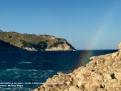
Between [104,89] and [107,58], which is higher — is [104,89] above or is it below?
below

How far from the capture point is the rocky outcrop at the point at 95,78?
667 inches

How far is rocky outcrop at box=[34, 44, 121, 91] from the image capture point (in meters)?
16.9

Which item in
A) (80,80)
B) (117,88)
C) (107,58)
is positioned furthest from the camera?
(107,58)

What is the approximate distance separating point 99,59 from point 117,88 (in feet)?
10.7

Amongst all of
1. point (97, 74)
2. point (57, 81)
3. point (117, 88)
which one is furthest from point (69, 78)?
point (117, 88)

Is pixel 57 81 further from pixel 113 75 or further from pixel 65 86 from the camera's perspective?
pixel 113 75

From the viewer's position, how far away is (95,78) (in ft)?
57.0

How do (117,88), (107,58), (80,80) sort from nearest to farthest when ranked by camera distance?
(117,88) → (80,80) → (107,58)

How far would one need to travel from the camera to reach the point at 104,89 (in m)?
16.7

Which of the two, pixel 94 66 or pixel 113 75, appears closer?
pixel 113 75

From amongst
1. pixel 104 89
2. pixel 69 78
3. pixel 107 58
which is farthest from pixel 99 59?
pixel 104 89

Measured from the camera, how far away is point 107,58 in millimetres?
19203

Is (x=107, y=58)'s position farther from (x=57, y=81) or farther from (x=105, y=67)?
(x=57, y=81)

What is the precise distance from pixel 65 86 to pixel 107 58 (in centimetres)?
249
